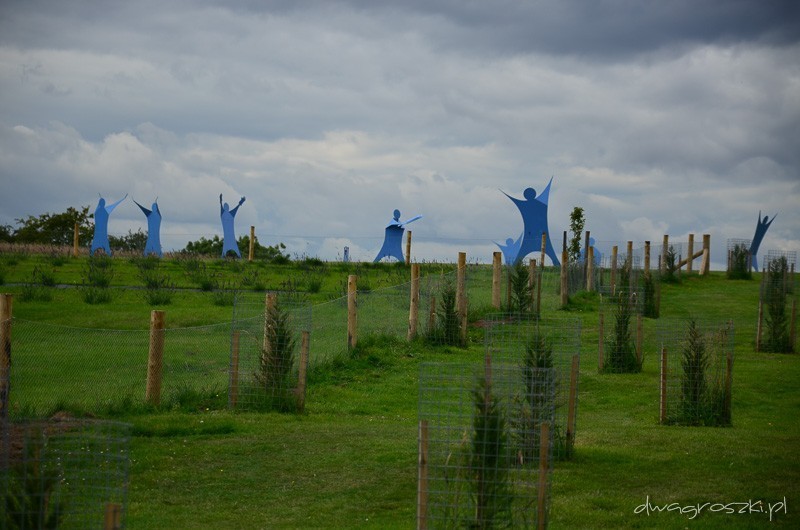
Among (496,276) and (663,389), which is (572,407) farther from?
(496,276)

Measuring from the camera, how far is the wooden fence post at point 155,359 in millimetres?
15031

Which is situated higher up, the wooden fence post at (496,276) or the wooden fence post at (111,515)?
the wooden fence post at (496,276)

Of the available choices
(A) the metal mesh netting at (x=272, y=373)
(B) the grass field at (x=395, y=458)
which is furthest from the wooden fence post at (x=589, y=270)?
(A) the metal mesh netting at (x=272, y=373)

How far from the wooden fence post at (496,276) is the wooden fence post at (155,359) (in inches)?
508

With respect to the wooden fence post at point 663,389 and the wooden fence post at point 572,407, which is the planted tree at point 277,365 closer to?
the wooden fence post at point 572,407

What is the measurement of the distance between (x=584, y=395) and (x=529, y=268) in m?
8.84

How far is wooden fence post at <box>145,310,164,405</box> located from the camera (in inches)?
592

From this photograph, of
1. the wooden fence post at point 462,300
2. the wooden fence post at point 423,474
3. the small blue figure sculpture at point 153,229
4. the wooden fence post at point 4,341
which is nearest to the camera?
the wooden fence post at point 423,474

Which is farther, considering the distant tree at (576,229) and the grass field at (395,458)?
the distant tree at (576,229)

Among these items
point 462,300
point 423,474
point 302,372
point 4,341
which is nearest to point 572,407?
point 423,474

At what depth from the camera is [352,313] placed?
2006cm

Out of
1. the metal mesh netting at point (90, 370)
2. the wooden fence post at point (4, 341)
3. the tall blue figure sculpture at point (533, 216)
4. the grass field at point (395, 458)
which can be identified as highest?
the tall blue figure sculpture at point (533, 216)

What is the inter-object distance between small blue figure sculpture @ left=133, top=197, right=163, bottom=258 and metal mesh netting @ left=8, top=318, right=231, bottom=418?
22.8 meters

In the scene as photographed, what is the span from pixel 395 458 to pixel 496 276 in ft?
50.0
